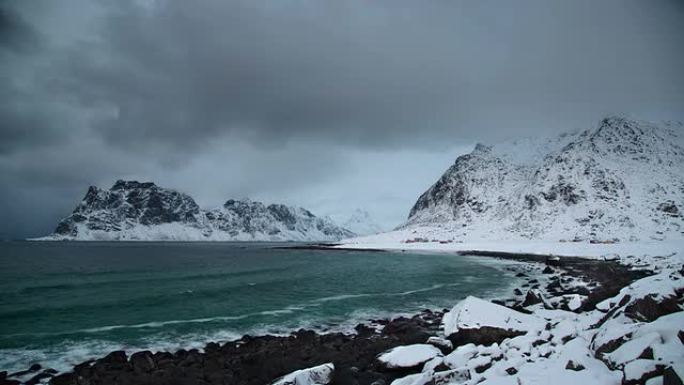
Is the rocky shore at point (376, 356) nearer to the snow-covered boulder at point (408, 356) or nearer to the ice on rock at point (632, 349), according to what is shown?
the snow-covered boulder at point (408, 356)

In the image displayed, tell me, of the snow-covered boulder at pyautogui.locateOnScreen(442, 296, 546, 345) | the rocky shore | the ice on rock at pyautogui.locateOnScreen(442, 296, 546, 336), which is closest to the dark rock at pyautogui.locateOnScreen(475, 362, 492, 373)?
the rocky shore

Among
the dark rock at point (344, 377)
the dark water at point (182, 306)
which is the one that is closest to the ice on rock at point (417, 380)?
the dark rock at point (344, 377)

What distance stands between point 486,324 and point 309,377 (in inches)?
349

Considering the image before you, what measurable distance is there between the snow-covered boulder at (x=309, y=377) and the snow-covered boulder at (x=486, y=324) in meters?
6.96

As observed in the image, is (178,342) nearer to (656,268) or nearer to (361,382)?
(361,382)

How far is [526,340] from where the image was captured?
1361 centimetres

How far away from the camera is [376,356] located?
53.7ft

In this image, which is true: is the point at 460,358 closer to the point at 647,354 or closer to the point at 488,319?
the point at 488,319

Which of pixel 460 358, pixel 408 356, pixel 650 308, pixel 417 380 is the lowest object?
pixel 408 356

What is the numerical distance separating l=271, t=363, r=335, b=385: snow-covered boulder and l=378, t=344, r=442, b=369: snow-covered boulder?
2457mm

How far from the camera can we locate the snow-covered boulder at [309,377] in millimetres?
12903

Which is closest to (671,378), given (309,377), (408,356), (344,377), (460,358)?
(460,358)

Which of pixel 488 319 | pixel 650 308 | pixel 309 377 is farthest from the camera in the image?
pixel 488 319

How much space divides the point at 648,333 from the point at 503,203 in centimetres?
20390
